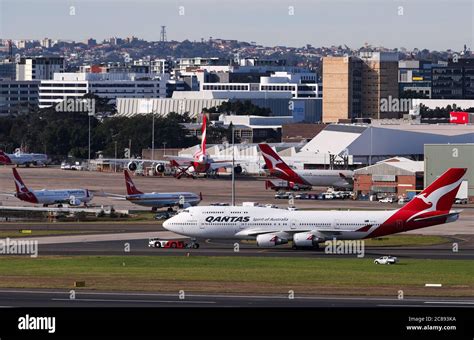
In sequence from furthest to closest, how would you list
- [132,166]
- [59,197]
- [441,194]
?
[132,166] → [59,197] → [441,194]

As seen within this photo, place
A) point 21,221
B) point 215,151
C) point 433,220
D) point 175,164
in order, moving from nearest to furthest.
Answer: point 433,220 → point 21,221 → point 175,164 → point 215,151

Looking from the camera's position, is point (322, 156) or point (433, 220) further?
point (322, 156)

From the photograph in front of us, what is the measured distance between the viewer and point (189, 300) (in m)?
40.0

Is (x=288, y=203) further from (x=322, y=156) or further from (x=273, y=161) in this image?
(x=322, y=156)

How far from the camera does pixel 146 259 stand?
201 ft

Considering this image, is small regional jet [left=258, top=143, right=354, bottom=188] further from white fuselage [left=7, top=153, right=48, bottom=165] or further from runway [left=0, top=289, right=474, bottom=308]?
runway [left=0, top=289, right=474, bottom=308]

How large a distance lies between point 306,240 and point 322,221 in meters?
2.53

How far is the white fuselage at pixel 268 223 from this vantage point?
71.6m

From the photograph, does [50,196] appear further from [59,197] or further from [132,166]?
[132,166]

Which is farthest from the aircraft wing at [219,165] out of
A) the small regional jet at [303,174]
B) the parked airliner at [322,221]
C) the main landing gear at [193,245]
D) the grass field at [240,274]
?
the grass field at [240,274]

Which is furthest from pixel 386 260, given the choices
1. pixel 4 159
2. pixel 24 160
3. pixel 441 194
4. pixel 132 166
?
pixel 24 160
